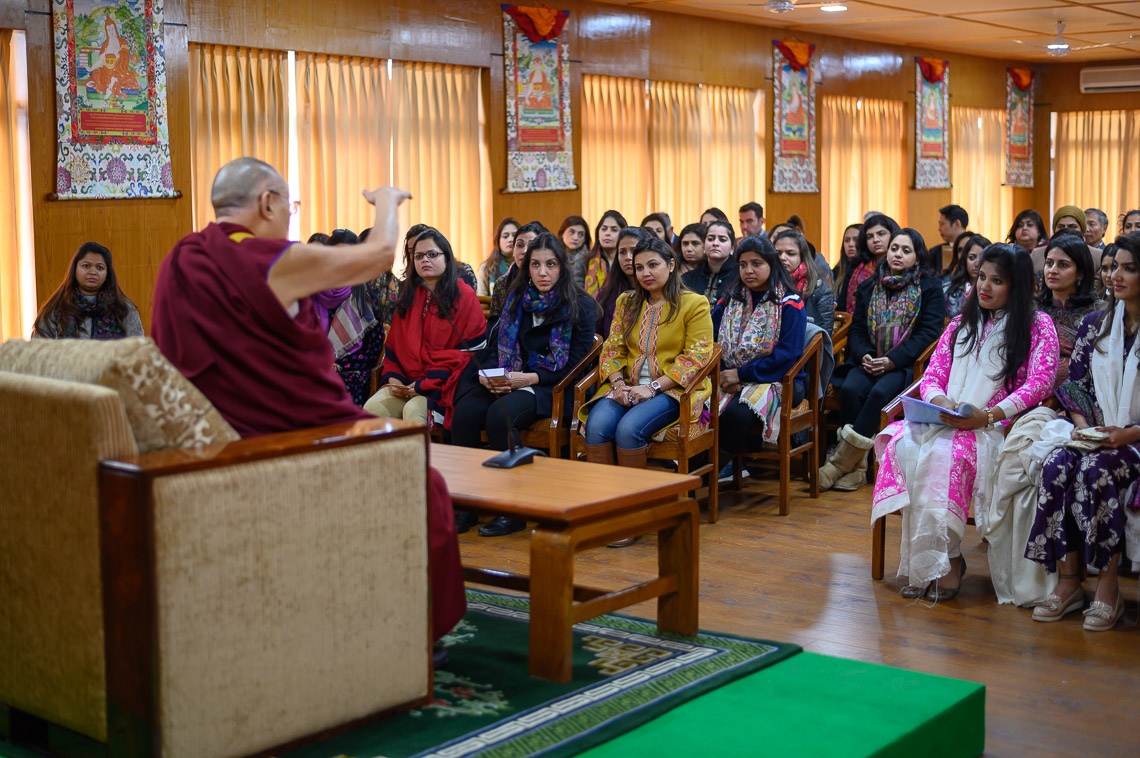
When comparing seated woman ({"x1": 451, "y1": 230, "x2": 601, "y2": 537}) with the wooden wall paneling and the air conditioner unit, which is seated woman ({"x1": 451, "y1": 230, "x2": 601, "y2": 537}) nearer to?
the wooden wall paneling

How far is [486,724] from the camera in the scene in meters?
2.82

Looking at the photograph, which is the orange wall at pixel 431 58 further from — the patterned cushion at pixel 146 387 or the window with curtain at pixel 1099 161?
the patterned cushion at pixel 146 387

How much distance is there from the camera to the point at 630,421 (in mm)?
5039

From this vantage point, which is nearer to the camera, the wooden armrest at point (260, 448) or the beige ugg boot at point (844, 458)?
the wooden armrest at point (260, 448)

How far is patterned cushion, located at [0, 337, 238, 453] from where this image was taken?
2.54m

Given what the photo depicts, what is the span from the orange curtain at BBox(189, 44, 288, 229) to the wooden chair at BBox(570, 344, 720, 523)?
254 centimetres

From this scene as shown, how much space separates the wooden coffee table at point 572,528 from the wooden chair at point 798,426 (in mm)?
1995

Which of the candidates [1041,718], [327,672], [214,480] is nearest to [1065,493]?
[1041,718]

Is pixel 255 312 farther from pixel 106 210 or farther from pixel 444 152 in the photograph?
pixel 444 152

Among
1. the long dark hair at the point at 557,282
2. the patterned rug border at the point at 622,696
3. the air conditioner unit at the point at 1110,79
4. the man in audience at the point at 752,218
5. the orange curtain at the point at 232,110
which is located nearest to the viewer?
the patterned rug border at the point at 622,696

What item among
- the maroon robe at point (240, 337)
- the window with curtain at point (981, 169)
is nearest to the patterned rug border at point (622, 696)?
the maroon robe at point (240, 337)

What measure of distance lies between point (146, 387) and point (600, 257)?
4871 millimetres

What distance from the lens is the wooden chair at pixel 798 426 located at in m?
5.44

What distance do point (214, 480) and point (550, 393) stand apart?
302cm
